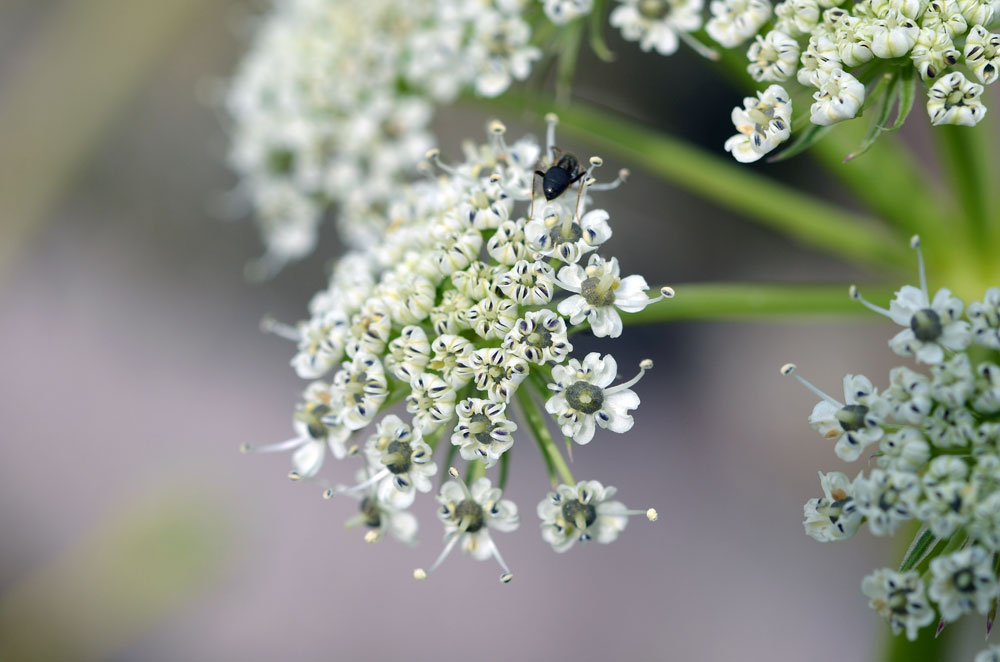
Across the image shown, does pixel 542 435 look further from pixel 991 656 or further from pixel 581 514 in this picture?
pixel 991 656

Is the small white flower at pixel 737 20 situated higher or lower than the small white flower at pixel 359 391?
higher

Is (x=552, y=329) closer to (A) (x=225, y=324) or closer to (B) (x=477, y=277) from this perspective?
(B) (x=477, y=277)

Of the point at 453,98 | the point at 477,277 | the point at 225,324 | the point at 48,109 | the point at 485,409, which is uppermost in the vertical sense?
the point at 48,109

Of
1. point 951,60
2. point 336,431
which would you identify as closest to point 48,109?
point 336,431

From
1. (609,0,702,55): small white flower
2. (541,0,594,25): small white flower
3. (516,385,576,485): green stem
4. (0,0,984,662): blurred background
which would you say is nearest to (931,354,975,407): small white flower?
(516,385,576,485): green stem

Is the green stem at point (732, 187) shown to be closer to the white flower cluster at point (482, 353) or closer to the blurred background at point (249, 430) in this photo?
the white flower cluster at point (482, 353)

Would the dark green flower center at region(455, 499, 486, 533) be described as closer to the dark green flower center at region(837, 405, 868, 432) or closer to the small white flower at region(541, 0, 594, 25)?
the dark green flower center at region(837, 405, 868, 432)

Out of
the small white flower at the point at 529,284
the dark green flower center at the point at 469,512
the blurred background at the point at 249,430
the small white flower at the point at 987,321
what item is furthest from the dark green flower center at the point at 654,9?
the blurred background at the point at 249,430
